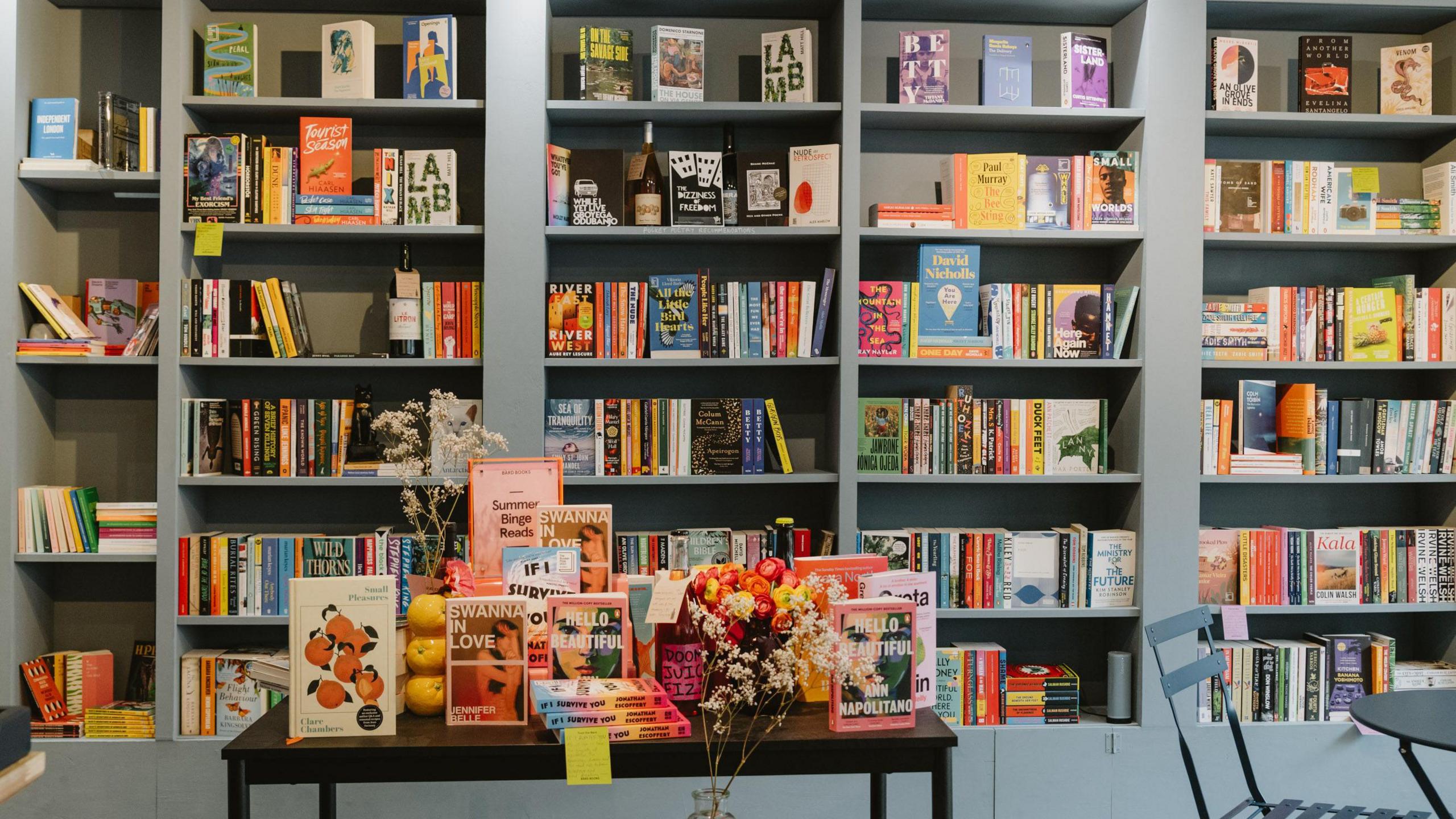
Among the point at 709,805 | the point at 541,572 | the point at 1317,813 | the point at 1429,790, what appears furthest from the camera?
the point at 1317,813

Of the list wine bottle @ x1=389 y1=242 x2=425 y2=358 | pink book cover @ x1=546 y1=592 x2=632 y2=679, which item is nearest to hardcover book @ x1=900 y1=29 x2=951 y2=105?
wine bottle @ x1=389 y1=242 x2=425 y2=358

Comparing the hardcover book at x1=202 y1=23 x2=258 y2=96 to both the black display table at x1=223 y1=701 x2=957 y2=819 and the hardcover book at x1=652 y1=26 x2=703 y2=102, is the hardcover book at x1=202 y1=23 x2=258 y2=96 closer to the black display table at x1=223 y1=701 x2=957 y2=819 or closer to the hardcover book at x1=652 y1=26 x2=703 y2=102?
the hardcover book at x1=652 y1=26 x2=703 y2=102

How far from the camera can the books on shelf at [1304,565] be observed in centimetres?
345

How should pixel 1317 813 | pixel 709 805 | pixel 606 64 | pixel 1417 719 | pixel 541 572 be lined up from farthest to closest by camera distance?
pixel 606 64 → pixel 1317 813 → pixel 1417 719 → pixel 541 572 → pixel 709 805

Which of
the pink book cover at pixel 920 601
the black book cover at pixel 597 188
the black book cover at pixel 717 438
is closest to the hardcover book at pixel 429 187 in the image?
the black book cover at pixel 597 188

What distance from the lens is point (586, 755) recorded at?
175 centimetres

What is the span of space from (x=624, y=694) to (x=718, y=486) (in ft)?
6.01

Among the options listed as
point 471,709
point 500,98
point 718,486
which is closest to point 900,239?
point 718,486

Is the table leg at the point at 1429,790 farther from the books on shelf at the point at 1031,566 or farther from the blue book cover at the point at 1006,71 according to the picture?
the blue book cover at the point at 1006,71

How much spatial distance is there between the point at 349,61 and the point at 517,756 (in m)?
2.42

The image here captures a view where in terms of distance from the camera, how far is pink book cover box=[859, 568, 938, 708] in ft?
6.40

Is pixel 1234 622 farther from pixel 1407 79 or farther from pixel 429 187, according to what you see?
pixel 429 187

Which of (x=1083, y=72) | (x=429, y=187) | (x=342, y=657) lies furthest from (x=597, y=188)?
(x=342, y=657)

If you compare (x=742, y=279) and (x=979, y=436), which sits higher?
(x=742, y=279)
